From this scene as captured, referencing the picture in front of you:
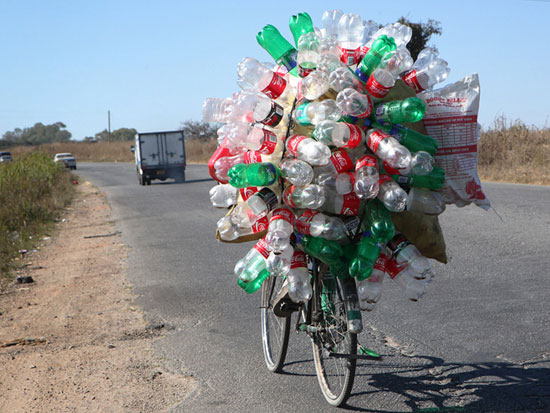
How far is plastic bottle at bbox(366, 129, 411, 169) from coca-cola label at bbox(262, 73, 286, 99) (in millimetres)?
639

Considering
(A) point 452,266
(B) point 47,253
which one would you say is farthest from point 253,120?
(B) point 47,253

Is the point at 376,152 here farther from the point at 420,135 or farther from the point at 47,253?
the point at 47,253

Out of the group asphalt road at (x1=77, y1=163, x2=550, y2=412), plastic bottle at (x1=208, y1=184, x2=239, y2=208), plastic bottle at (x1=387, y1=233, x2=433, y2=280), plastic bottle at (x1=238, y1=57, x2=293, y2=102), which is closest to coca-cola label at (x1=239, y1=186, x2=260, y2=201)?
plastic bottle at (x1=208, y1=184, x2=239, y2=208)

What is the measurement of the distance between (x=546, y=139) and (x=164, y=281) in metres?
21.7

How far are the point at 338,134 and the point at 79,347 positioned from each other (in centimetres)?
342

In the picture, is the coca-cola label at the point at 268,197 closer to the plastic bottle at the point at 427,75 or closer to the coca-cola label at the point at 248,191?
the coca-cola label at the point at 248,191

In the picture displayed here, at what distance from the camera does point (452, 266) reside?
8.37 metres

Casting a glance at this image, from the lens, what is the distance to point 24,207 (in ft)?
56.6

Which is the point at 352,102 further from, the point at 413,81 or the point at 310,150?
the point at 413,81

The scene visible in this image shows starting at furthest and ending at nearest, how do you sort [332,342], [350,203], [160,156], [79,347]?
1. [160,156]
2. [79,347]
3. [332,342]
4. [350,203]

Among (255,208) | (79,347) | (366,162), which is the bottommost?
(79,347)

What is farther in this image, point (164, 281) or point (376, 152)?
point (164, 281)

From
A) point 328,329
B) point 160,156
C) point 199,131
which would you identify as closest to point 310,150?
point 328,329

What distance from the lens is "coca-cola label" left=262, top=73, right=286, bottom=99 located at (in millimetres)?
4176
